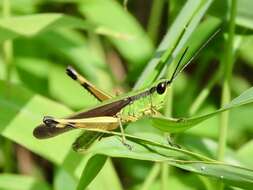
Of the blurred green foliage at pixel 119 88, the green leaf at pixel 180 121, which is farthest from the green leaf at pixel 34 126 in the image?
the green leaf at pixel 180 121

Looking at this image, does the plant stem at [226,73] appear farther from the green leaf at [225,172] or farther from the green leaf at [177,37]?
the green leaf at [225,172]

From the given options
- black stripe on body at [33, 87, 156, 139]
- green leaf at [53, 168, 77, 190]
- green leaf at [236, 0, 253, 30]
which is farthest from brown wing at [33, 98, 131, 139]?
green leaf at [236, 0, 253, 30]

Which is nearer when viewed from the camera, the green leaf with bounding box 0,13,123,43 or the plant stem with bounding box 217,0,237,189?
the plant stem with bounding box 217,0,237,189

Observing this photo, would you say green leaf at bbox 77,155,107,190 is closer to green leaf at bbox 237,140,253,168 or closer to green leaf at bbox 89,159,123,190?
green leaf at bbox 89,159,123,190

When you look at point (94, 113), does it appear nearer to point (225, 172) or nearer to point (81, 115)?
point (81, 115)

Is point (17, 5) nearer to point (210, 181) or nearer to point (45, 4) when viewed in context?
point (45, 4)

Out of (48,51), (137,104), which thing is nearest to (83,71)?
(48,51)
